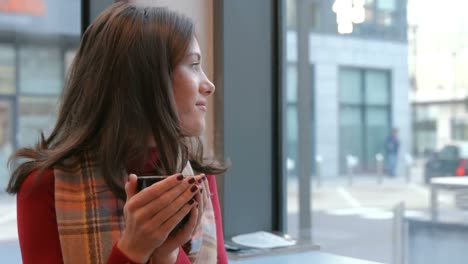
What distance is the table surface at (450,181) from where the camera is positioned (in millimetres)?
1953

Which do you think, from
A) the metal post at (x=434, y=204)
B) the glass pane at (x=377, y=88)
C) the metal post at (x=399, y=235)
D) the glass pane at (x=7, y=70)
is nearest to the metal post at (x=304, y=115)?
the glass pane at (x=377, y=88)

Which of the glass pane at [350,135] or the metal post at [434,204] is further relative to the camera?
the glass pane at [350,135]

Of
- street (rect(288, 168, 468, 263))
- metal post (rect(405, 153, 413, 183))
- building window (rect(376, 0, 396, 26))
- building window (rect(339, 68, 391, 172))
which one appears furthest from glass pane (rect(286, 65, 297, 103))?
metal post (rect(405, 153, 413, 183))

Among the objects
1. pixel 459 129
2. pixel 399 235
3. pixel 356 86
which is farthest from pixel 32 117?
pixel 459 129

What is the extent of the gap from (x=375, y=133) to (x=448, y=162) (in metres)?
0.39

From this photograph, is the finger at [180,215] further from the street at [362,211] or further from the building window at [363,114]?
the building window at [363,114]

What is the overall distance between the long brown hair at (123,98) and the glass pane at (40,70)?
56.7 inches

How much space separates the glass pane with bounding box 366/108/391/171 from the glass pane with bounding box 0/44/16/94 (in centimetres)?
150

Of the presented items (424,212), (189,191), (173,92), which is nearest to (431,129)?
(424,212)

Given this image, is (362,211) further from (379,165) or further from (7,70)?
(7,70)

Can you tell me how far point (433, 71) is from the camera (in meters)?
2.05

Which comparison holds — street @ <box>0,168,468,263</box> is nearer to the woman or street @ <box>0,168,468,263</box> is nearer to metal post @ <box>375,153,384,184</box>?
metal post @ <box>375,153,384,184</box>

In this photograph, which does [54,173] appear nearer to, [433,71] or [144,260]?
[144,260]

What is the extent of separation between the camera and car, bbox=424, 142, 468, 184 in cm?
194
